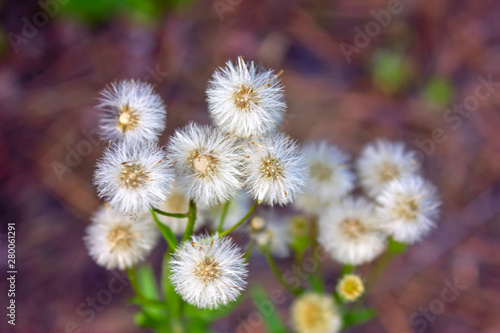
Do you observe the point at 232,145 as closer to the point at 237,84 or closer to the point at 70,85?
the point at 237,84

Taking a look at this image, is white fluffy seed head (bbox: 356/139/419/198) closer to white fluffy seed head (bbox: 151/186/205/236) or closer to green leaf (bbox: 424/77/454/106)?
white fluffy seed head (bbox: 151/186/205/236)

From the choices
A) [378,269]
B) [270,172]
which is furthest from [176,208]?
[378,269]

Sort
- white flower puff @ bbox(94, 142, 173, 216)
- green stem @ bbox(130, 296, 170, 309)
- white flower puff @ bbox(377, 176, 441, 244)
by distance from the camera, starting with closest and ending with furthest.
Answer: white flower puff @ bbox(94, 142, 173, 216), green stem @ bbox(130, 296, 170, 309), white flower puff @ bbox(377, 176, 441, 244)

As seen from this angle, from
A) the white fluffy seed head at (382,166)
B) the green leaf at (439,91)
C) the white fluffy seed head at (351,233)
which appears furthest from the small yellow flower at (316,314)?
the green leaf at (439,91)

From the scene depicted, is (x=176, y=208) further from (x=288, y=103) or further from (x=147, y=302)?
(x=288, y=103)

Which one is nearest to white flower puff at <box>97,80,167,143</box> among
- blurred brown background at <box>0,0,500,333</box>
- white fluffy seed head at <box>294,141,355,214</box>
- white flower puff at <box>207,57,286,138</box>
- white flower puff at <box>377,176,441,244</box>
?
white flower puff at <box>207,57,286,138</box>

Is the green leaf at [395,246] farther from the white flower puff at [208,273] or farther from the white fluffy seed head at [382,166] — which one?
the white flower puff at [208,273]

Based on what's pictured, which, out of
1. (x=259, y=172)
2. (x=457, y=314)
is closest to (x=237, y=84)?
(x=259, y=172)
